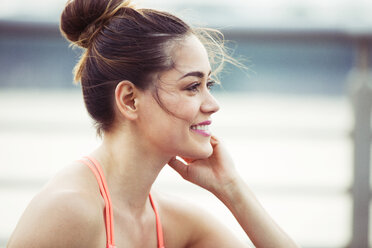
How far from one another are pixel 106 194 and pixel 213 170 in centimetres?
36

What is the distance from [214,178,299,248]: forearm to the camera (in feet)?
4.33

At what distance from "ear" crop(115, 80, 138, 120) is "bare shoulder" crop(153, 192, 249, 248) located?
0.99 ft

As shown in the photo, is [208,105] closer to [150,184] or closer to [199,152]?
[199,152]

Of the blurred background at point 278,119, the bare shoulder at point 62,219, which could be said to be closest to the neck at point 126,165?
the bare shoulder at point 62,219

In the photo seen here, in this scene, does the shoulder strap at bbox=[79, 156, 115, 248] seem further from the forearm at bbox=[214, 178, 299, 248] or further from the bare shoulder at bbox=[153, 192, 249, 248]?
the forearm at bbox=[214, 178, 299, 248]

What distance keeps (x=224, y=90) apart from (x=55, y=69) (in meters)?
0.89

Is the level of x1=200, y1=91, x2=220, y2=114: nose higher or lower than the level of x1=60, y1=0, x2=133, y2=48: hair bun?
lower

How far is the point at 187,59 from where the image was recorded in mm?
1189

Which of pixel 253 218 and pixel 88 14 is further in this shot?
pixel 253 218

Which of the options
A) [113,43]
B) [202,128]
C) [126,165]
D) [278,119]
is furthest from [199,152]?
[278,119]

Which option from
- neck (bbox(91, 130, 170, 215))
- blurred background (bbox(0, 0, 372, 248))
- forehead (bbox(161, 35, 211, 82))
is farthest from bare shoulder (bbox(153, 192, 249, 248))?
blurred background (bbox(0, 0, 372, 248))

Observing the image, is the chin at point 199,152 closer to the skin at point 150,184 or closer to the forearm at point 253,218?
the skin at point 150,184

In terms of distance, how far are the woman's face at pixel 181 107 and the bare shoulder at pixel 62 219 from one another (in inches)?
8.6

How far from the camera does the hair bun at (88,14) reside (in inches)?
47.5
